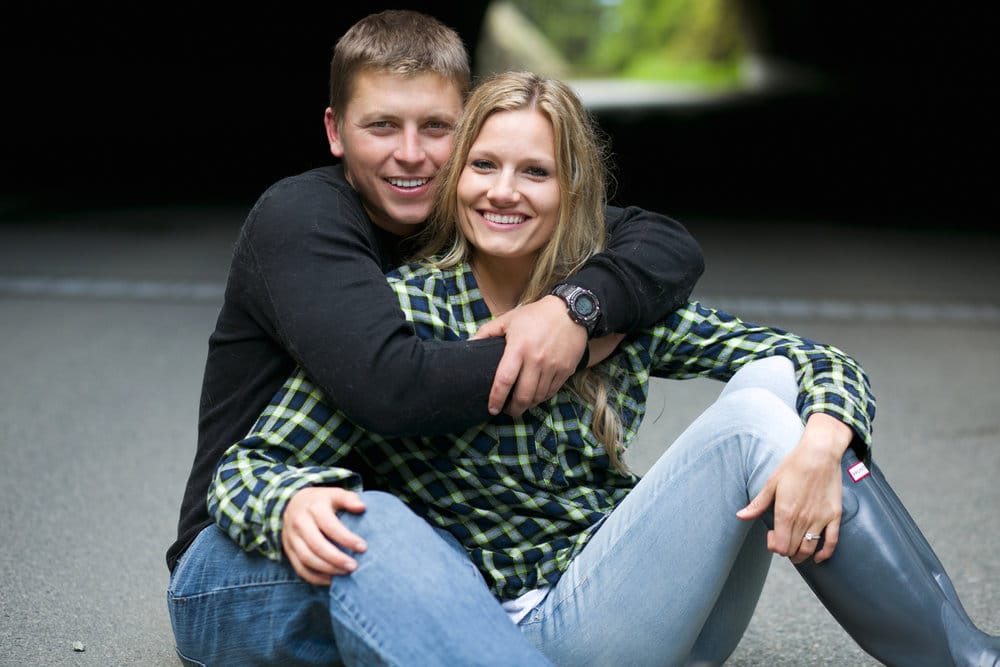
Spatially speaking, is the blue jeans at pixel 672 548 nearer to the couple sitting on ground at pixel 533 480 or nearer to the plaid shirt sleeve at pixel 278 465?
the couple sitting on ground at pixel 533 480

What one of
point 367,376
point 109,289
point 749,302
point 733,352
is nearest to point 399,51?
point 367,376

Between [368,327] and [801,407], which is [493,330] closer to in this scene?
[368,327]

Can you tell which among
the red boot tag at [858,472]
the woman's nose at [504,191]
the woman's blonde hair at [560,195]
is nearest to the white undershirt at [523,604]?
the woman's blonde hair at [560,195]

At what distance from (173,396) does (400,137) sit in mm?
2880

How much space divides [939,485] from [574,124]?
98.3 inches

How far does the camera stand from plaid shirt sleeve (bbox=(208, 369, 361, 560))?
6.96 ft

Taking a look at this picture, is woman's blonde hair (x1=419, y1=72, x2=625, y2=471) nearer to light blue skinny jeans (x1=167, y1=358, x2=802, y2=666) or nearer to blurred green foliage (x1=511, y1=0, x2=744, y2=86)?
light blue skinny jeans (x1=167, y1=358, x2=802, y2=666)

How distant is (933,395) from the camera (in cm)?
538

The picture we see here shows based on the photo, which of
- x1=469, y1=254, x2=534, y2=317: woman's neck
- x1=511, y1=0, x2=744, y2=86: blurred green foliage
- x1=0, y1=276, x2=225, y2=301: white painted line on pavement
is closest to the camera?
x1=469, y1=254, x2=534, y2=317: woman's neck

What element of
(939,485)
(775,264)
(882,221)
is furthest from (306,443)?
(882,221)

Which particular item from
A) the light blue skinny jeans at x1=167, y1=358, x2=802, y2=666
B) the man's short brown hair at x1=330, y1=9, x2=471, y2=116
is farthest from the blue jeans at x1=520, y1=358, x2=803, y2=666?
the man's short brown hair at x1=330, y1=9, x2=471, y2=116

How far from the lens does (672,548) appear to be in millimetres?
A: 2254

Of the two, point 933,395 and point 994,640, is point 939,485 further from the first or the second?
point 994,640

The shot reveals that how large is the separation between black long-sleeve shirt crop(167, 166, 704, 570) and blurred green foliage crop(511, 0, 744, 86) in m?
40.9
